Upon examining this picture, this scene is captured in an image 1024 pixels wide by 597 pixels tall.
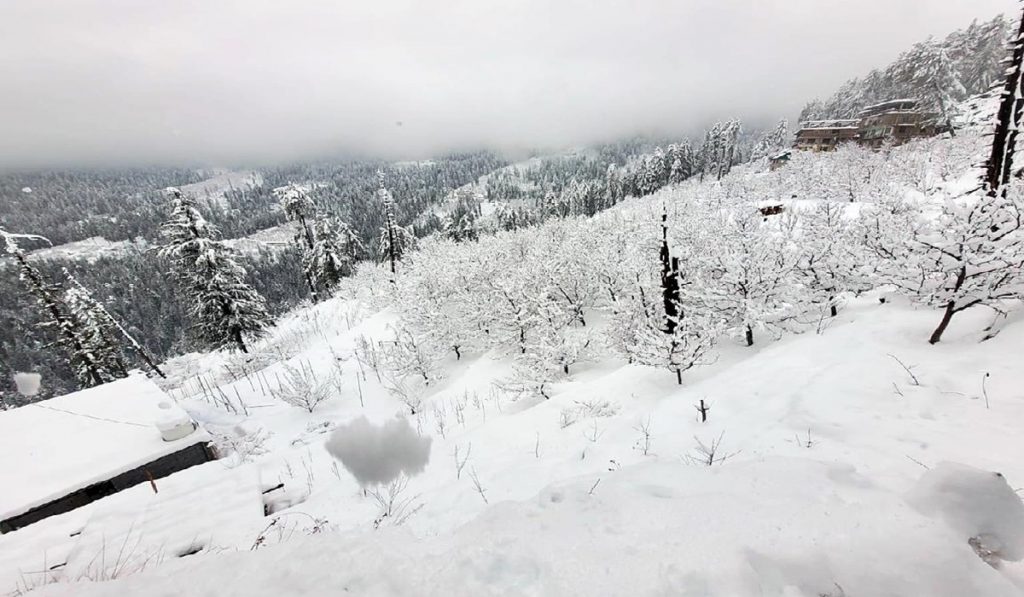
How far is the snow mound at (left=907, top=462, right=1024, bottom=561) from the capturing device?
256 cm

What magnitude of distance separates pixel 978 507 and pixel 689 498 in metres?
1.99

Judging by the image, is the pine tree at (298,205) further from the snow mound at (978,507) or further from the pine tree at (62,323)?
the snow mound at (978,507)

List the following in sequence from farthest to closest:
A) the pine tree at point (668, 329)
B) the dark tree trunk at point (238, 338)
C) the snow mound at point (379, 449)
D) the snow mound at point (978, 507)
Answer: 1. the dark tree trunk at point (238, 338)
2. the pine tree at point (668, 329)
3. the snow mound at point (379, 449)
4. the snow mound at point (978, 507)

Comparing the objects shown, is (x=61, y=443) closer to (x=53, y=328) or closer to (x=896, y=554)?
(x=896, y=554)

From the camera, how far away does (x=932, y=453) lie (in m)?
3.98

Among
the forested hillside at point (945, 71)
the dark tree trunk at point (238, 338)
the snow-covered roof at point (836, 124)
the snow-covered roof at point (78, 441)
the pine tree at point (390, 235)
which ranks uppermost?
the forested hillside at point (945, 71)

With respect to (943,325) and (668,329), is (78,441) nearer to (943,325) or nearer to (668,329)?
(668,329)

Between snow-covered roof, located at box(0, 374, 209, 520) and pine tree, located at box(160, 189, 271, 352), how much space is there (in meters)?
14.3

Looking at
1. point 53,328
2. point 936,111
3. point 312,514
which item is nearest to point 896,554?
point 312,514

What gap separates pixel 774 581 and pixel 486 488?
3.48m

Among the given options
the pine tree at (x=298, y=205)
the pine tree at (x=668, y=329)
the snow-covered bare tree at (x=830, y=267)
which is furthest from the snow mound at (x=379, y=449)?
the pine tree at (x=298, y=205)

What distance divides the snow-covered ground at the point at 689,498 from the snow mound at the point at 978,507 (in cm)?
2

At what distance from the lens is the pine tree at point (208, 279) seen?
20.4 metres

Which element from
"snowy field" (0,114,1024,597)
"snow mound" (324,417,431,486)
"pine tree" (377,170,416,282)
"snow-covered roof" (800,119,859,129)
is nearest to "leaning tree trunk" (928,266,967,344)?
"snowy field" (0,114,1024,597)
